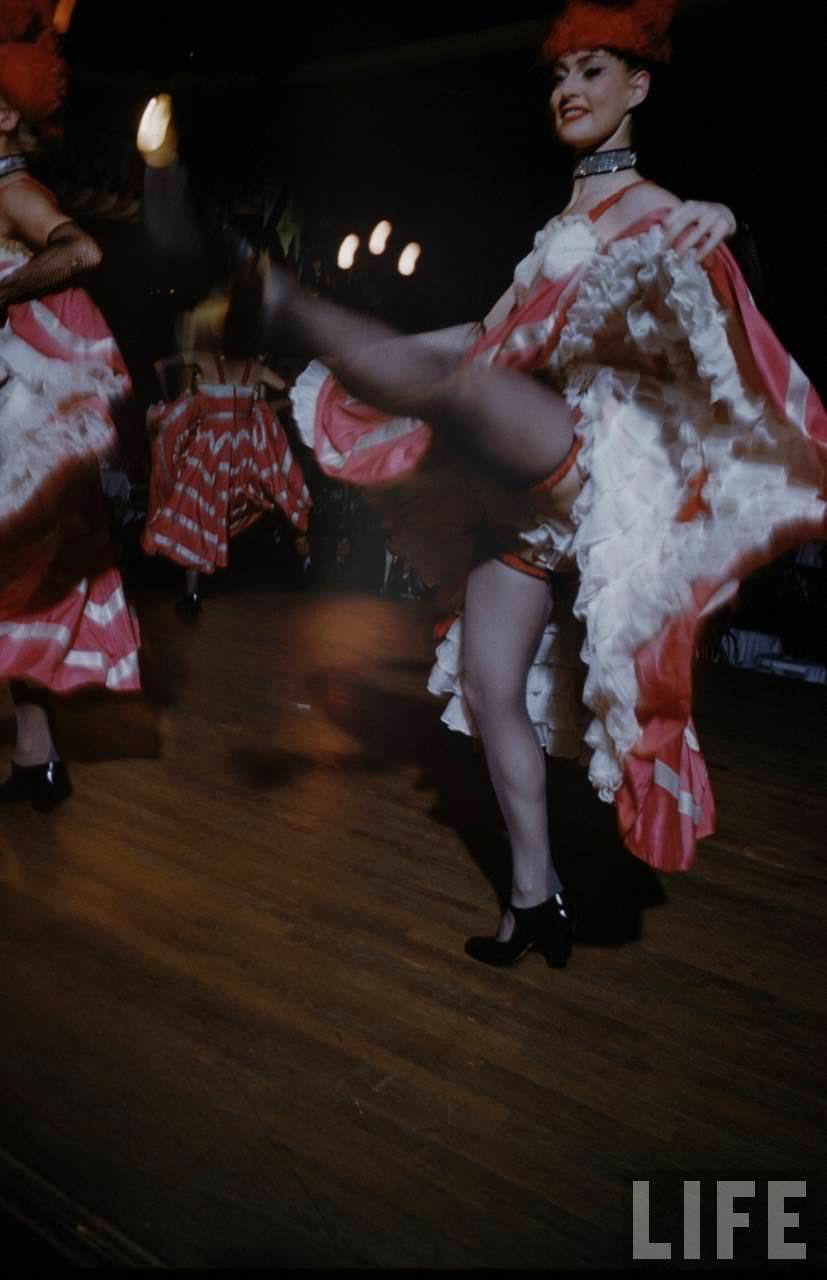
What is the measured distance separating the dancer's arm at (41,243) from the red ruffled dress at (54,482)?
0.17 feet

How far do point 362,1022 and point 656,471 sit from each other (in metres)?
0.88

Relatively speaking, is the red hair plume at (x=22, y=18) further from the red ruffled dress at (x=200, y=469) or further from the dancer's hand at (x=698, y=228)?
the red ruffled dress at (x=200, y=469)

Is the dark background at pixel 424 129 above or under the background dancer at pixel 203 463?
above

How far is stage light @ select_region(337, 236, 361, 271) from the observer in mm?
5570

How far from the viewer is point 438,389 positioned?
1.26 m

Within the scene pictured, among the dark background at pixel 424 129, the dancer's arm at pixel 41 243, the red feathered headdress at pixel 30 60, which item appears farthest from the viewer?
the dark background at pixel 424 129

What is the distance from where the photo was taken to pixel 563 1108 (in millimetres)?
1194

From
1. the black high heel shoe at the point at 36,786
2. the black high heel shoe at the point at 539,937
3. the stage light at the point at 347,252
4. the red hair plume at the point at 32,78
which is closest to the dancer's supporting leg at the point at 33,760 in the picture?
the black high heel shoe at the point at 36,786

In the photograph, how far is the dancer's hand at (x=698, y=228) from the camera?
1.19 metres

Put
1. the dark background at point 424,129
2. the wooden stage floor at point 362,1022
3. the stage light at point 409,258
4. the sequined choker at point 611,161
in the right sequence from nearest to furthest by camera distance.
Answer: the wooden stage floor at point 362,1022 < the sequined choker at point 611,161 < the dark background at point 424,129 < the stage light at point 409,258

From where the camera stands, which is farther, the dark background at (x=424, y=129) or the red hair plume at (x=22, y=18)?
the dark background at (x=424, y=129)

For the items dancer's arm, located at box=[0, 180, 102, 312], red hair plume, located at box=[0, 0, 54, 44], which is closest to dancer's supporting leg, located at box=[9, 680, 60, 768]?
dancer's arm, located at box=[0, 180, 102, 312]

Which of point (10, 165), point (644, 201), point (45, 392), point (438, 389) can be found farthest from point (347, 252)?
point (438, 389)

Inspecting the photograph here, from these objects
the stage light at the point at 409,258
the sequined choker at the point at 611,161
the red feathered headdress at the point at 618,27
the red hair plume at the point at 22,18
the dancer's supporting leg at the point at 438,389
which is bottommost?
the stage light at the point at 409,258
